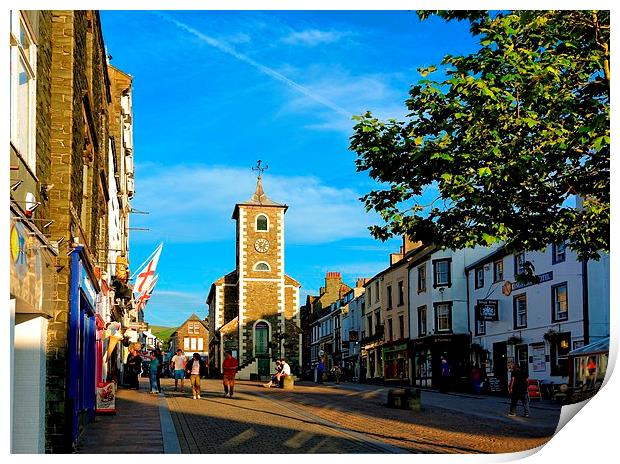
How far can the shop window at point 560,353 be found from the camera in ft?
103

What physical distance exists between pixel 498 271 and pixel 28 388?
97.4 ft

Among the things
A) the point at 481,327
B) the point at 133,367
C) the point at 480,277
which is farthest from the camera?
the point at 480,277

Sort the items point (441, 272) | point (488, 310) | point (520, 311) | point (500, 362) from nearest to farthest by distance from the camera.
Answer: point (520, 311) < point (488, 310) < point (500, 362) < point (441, 272)

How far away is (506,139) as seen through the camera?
45.5ft

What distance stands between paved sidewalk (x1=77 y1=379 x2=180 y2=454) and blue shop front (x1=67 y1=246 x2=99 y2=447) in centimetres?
29

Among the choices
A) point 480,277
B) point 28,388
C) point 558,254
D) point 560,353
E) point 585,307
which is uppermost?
point 558,254

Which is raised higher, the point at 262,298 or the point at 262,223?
the point at 262,223

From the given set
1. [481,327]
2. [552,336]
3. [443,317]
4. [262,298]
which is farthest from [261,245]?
[552,336]

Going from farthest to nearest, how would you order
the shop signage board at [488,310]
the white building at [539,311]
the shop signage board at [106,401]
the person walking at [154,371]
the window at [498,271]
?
the window at [498,271] → the shop signage board at [488,310] → the white building at [539,311] → the person walking at [154,371] → the shop signage board at [106,401]

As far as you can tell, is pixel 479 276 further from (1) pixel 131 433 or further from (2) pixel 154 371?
(1) pixel 131 433

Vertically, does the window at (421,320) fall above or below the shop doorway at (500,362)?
above

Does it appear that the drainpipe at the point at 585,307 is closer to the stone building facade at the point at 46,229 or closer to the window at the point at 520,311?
the window at the point at 520,311

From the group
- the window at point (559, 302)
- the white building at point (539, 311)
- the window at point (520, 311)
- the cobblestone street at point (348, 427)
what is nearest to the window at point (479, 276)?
the white building at point (539, 311)

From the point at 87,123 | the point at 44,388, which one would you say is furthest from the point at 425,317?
the point at 44,388
